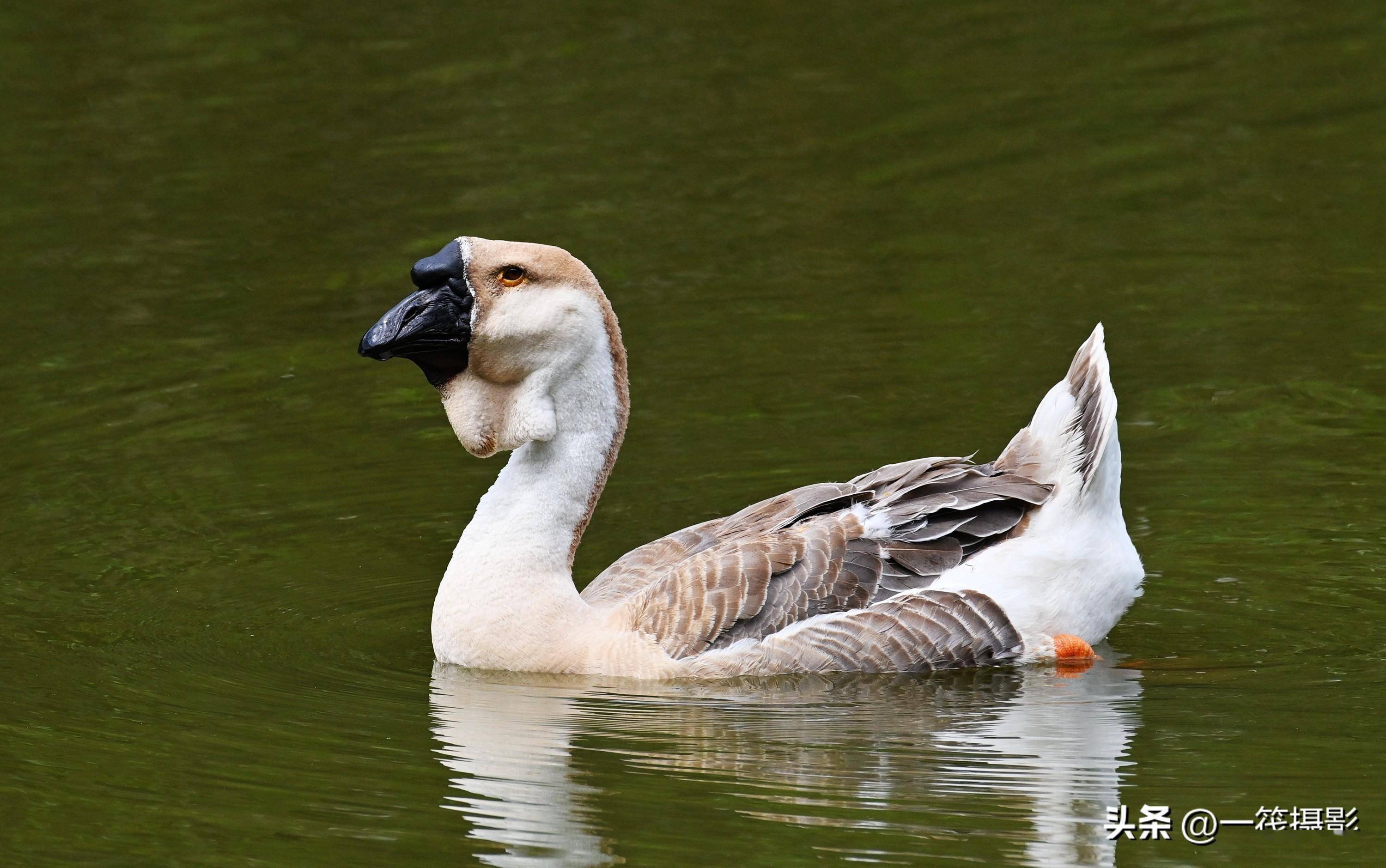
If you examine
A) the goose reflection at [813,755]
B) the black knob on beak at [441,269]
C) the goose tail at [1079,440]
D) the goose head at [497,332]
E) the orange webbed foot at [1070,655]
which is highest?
the black knob on beak at [441,269]

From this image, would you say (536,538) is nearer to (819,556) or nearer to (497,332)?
(497,332)

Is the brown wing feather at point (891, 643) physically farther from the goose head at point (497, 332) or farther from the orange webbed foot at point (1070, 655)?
the goose head at point (497, 332)

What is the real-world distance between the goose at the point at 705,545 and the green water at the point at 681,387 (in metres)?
0.24

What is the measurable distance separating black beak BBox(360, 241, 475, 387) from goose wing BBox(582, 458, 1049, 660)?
1590 millimetres

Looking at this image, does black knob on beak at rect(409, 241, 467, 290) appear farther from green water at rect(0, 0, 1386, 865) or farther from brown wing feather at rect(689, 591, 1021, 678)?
brown wing feather at rect(689, 591, 1021, 678)

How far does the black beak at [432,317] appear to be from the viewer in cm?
1008

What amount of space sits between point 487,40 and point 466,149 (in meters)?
2.91

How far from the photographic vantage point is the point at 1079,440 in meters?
11.0

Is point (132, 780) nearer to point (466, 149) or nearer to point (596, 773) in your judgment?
point (596, 773)

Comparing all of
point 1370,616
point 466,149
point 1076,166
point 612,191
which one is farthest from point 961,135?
point 1370,616

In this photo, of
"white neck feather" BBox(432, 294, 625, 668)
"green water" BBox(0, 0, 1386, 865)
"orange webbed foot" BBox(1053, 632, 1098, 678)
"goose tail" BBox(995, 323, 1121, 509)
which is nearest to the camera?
"green water" BBox(0, 0, 1386, 865)

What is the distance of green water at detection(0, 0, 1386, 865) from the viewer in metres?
8.87

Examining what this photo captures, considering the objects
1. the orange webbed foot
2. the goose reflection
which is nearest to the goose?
the orange webbed foot

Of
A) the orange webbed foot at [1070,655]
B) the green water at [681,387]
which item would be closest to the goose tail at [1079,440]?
the orange webbed foot at [1070,655]
